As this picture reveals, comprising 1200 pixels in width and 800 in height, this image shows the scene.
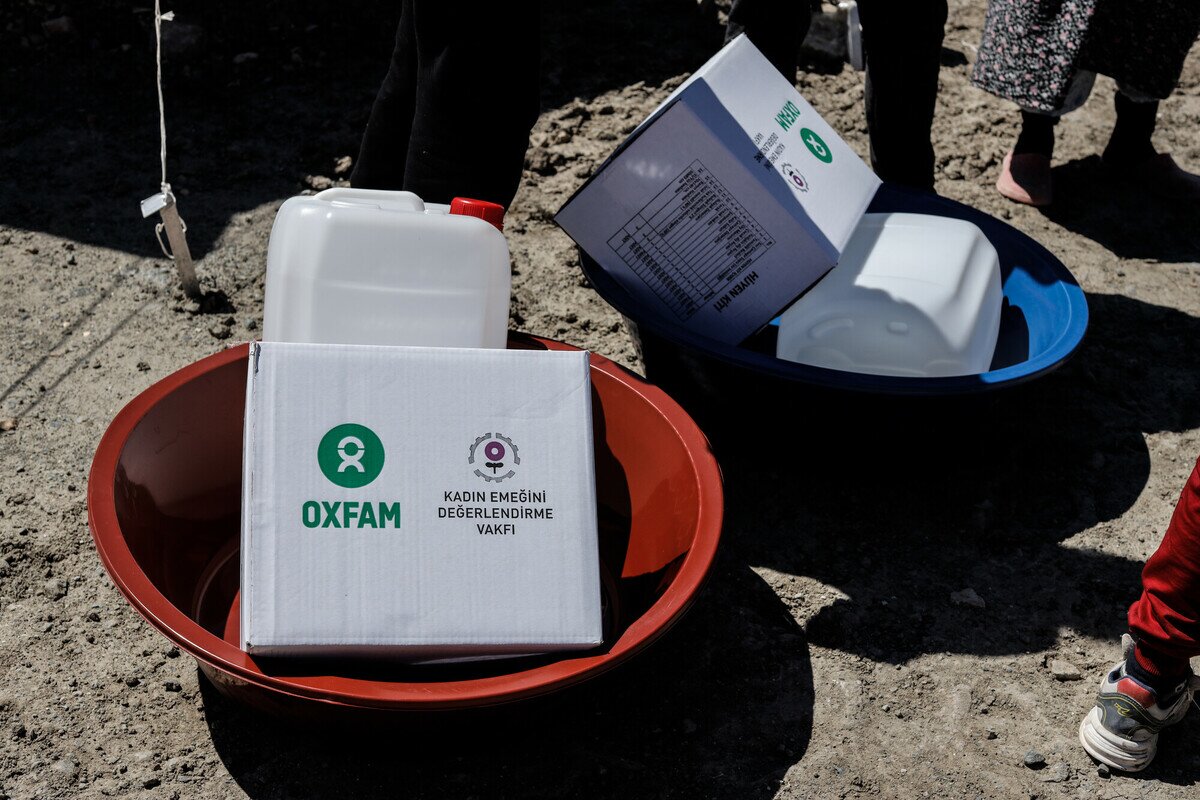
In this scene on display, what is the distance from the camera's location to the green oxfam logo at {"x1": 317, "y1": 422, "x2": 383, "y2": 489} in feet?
5.19

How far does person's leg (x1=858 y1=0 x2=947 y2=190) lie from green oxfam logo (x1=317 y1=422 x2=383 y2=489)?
1724mm

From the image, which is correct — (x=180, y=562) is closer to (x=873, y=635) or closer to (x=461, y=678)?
(x=461, y=678)

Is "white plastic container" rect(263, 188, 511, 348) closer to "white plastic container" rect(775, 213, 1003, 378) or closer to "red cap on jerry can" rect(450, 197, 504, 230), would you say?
"red cap on jerry can" rect(450, 197, 504, 230)

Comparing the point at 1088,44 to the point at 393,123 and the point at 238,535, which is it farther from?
the point at 238,535

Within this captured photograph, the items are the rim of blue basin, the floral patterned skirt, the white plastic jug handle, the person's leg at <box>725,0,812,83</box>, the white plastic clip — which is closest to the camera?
the white plastic jug handle

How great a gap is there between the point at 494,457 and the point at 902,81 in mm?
1679

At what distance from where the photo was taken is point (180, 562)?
195 centimetres

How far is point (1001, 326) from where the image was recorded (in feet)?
8.47

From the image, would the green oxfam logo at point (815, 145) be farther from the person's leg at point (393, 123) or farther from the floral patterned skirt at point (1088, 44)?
the floral patterned skirt at point (1088, 44)

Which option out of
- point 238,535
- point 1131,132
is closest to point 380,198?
point 238,535

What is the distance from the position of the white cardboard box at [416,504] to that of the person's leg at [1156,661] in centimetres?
88

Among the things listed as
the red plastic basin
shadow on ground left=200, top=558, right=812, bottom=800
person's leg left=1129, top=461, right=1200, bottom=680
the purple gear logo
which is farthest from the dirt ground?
the purple gear logo

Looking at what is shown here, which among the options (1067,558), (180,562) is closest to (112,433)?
(180,562)

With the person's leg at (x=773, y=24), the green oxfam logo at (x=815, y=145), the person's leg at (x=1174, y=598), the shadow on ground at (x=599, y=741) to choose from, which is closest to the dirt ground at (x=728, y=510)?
the shadow on ground at (x=599, y=741)
